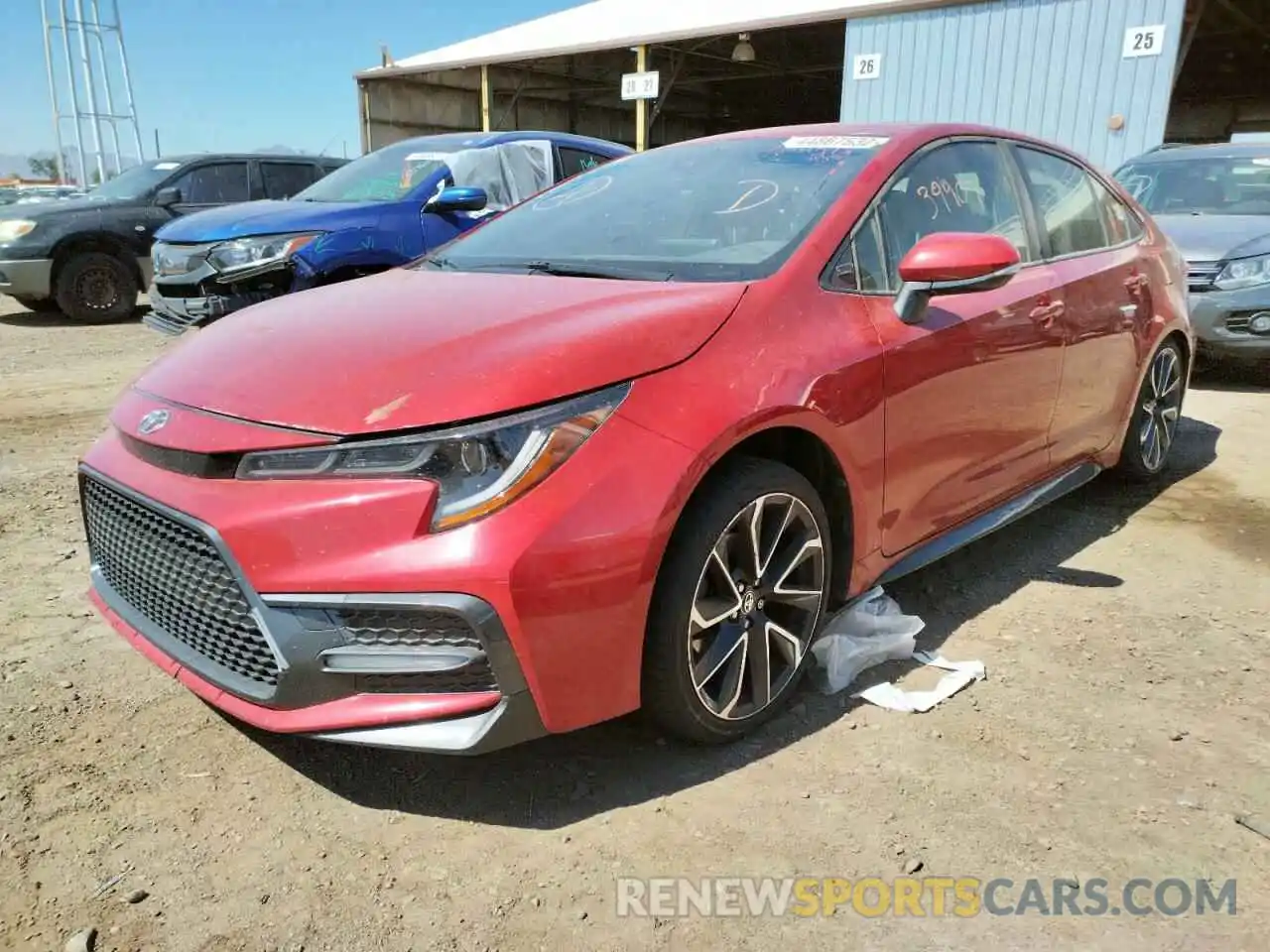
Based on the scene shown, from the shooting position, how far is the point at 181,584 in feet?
6.82

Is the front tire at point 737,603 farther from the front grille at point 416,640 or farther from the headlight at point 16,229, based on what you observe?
the headlight at point 16,229

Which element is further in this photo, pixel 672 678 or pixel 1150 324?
pixel 1150 324

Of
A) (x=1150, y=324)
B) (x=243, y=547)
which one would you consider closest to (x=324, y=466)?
(x=243, y=547)

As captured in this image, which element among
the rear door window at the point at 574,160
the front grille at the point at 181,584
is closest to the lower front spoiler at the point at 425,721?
the front grille at the point at 181,584

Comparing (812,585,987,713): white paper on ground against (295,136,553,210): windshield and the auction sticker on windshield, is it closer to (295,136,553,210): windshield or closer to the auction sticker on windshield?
the auction sticker on windshield

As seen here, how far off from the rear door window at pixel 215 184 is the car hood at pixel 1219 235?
27.0 feet

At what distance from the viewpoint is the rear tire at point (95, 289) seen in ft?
29.4

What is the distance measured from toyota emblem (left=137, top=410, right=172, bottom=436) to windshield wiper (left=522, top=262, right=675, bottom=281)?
1034 mm

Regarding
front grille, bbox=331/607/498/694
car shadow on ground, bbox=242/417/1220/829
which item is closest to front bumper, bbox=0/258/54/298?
car shadow on ground, bbox=242/417/1220/829

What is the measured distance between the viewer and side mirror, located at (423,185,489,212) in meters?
5.38

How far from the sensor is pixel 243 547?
6.19 ft

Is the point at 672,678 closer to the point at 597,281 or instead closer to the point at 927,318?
the point at 597,281

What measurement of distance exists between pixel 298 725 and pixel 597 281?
1290 mm

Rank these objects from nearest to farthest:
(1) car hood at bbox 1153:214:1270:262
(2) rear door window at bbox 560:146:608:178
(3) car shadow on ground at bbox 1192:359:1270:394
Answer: (1) car hood at bbox 1153:214:1270:262 < (3) car shadow on ground at bbox 1192:359:1270:394 < (2) rear door window at bbox 560:146:608:178
